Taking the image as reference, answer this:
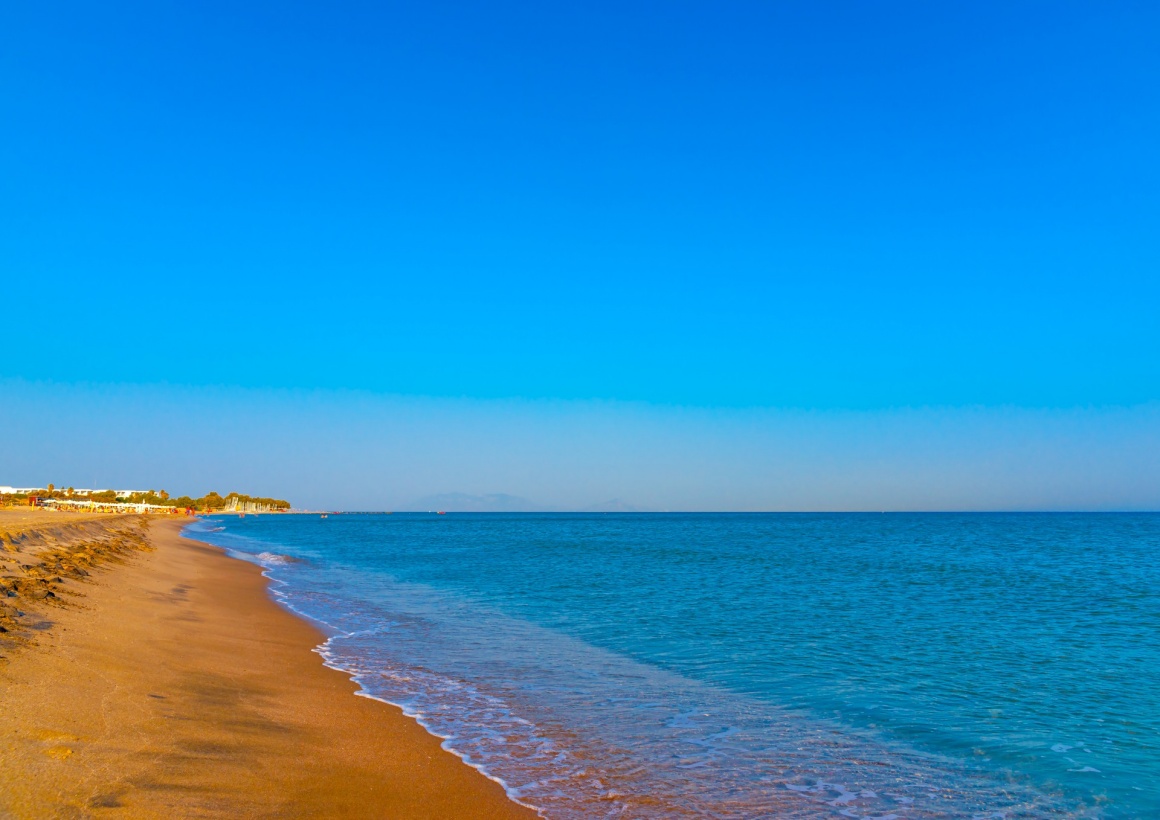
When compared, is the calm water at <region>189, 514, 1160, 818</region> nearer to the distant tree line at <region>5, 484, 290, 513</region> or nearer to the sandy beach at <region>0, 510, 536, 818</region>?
the sandy beach at <region>0, 510, 536, 818</region>

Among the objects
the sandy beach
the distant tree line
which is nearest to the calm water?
the sandy beach

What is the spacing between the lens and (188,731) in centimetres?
852

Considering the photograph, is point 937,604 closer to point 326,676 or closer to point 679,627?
point 679,627

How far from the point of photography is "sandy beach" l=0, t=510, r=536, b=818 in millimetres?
6449

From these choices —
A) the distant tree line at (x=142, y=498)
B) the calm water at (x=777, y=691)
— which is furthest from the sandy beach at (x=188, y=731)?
the distant tree line at (x=142, y=498)

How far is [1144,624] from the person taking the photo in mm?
21922

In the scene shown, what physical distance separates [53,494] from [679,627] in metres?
148

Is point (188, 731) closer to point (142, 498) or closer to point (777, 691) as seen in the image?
point (777, 691)

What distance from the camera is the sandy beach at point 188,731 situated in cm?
645

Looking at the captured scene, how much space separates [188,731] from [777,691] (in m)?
9.74

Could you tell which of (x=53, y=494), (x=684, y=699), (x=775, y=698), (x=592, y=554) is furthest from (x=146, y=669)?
(x=53, y=494)

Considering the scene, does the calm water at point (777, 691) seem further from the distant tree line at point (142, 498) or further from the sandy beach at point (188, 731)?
the distant tree line at point (142, 498)

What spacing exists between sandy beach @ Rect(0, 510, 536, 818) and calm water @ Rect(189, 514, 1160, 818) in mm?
970

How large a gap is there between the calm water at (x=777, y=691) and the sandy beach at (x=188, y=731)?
3.18 feet
